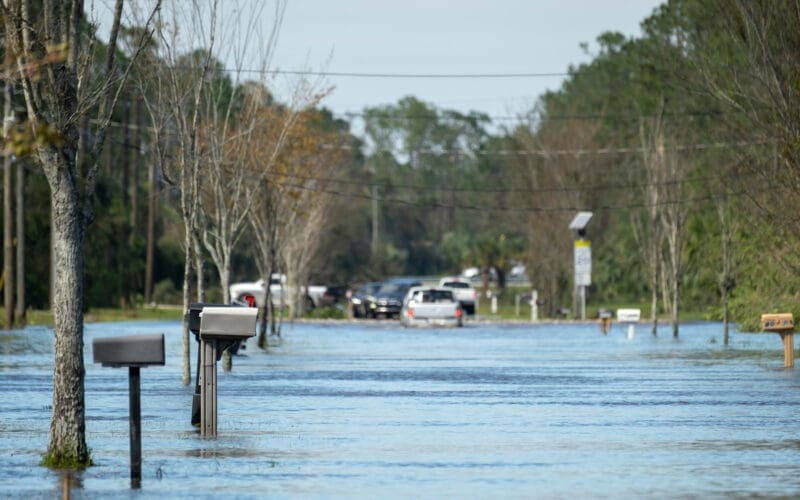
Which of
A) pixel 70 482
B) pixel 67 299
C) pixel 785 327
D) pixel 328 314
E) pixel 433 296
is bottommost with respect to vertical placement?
pixel 70 482

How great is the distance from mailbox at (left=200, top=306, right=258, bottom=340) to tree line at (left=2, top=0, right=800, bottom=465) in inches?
74.4

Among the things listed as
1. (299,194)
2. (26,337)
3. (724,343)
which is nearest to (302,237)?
(299,194)

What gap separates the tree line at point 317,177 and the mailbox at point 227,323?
6.20 feet

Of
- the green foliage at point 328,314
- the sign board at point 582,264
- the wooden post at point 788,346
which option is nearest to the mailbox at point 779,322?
the wooden post at point 788,346

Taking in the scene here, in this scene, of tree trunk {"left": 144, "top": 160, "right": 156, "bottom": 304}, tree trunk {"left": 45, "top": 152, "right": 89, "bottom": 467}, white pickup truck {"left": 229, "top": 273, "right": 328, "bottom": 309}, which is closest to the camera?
tree trunk {"left": 45, "top": 152, "right": 89, "bottom": 467}

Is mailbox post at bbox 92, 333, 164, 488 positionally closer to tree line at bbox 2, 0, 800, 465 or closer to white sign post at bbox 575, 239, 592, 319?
tree line at bbox 2, 0, 800, 465

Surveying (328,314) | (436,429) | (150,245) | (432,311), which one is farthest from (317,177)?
(436,429)

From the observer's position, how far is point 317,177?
57562 millimetres

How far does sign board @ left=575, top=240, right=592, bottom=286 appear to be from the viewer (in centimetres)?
6469

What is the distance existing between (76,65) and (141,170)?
113 m

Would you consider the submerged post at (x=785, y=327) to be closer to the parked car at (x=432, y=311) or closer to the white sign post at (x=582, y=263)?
the parked car at (x=432, y=311)

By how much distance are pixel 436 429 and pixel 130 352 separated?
6416 mm

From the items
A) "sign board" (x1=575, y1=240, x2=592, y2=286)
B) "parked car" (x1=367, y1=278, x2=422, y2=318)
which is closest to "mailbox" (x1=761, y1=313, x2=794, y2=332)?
"sign board" (x1=575, y1=240, x2=592, y2=286)

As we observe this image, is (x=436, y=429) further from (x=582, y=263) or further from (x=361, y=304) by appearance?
(x=361, y=304)
